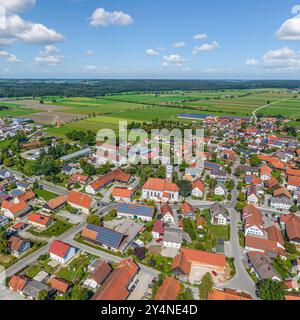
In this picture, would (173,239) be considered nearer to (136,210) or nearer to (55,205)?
(136,210)

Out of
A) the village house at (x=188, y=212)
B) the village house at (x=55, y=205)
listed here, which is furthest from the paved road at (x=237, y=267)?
the village house at (x=55, y=205)

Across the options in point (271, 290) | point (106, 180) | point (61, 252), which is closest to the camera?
point (271, 290)

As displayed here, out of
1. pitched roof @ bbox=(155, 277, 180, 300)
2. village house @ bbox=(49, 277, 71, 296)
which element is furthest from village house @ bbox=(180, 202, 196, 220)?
village house @ bbox=(49, 277, 71, 296)

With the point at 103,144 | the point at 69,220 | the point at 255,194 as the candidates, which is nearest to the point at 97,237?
the point at 69,220

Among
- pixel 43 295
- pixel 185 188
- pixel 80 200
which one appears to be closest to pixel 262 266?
→ pixel 185 188

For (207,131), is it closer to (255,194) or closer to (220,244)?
(255,194)

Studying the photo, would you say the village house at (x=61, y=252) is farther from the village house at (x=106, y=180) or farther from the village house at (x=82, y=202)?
the village house at (x=106, y=180)
